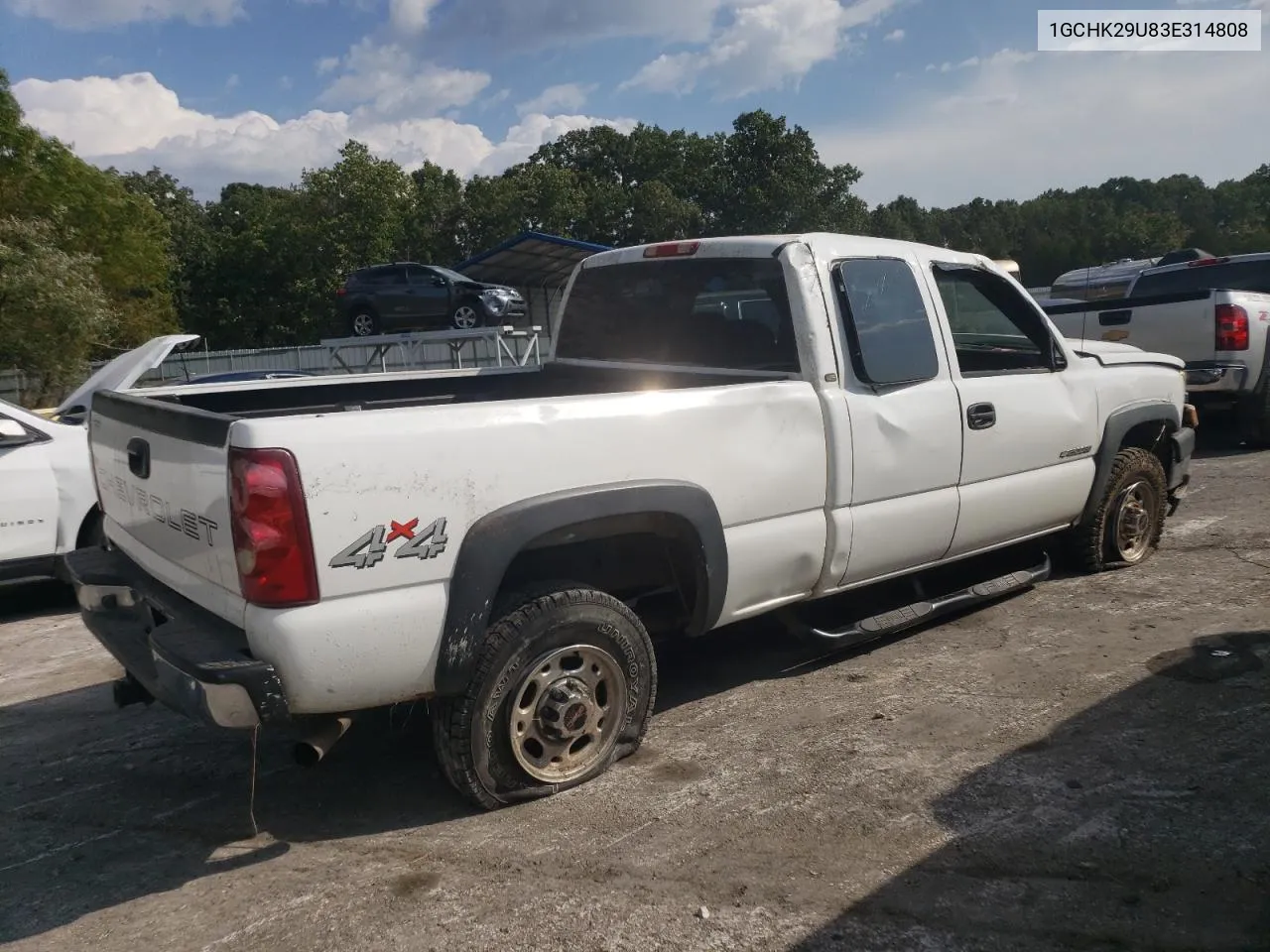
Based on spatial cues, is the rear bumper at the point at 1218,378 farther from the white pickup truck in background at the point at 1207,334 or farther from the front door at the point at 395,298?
the front door at the point at 395,298

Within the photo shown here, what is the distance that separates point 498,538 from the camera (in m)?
3.21

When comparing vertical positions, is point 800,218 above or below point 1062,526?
A: above

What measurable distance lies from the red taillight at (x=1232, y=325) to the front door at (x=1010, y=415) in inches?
197

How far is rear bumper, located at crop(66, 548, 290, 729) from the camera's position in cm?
289

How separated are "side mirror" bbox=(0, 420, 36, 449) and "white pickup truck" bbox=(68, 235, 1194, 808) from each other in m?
2.48

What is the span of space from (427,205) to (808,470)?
50.3 metres

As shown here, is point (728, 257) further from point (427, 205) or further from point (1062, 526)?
point (427, 205)

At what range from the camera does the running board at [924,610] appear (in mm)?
4445

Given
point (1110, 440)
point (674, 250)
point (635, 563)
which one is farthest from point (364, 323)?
point (635, 563)

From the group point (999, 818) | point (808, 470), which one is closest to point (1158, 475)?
point (808, 470)

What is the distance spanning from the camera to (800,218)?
6112 cm

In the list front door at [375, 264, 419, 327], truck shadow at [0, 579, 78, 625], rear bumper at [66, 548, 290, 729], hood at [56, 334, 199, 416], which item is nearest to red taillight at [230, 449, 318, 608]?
rear bumper at [66, 548, 290, 729]

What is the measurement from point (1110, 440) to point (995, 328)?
90 centimetres

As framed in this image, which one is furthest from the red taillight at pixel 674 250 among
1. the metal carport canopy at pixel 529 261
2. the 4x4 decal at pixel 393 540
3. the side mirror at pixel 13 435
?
the metal carport canopy at pixel 529 261
